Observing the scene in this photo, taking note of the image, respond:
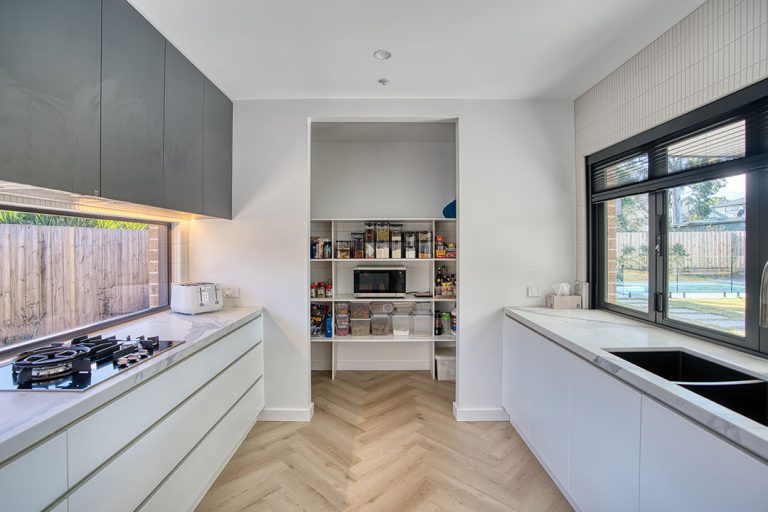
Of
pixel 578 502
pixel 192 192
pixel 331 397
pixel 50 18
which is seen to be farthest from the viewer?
pixel 331 397

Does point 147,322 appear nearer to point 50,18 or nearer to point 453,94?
point 50,18

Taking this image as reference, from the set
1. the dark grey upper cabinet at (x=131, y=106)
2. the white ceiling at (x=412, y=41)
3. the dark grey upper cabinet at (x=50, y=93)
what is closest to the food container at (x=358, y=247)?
the white ceiling at (x=412, y=41)

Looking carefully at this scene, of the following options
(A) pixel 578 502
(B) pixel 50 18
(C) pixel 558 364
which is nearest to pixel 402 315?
(C) pixel 558 364

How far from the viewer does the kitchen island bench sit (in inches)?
37.2

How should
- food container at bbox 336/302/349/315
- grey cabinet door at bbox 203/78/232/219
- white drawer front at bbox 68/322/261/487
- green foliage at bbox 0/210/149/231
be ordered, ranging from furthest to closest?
food container at bbox 336/302/349/315 → grey cabinet door at bbox 203/78/232/219 → green foliage at bbox 0/210/149/231 → white drawer front at bbox 68/322/261/487

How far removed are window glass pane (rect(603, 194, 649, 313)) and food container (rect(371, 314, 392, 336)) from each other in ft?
6.49

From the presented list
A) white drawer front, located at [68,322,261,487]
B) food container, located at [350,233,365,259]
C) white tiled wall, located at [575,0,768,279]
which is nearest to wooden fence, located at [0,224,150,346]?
white drawer front, located at [68,322,261,487]

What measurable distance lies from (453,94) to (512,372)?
2195mm

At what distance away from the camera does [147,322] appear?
2203mm

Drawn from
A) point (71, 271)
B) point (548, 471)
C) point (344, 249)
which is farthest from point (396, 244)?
point (71, 271)

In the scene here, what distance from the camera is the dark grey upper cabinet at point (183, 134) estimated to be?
1.88 meters

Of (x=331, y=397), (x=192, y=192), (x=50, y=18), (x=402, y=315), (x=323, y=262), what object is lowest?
(x=331, y=397)

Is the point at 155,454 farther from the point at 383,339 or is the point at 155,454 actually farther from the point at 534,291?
the point at 534,291

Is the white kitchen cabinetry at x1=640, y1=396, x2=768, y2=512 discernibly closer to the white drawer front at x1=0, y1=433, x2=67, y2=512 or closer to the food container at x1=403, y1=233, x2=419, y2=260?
the white drawer front at x1=0, y1=433, x2=67, y2=512
